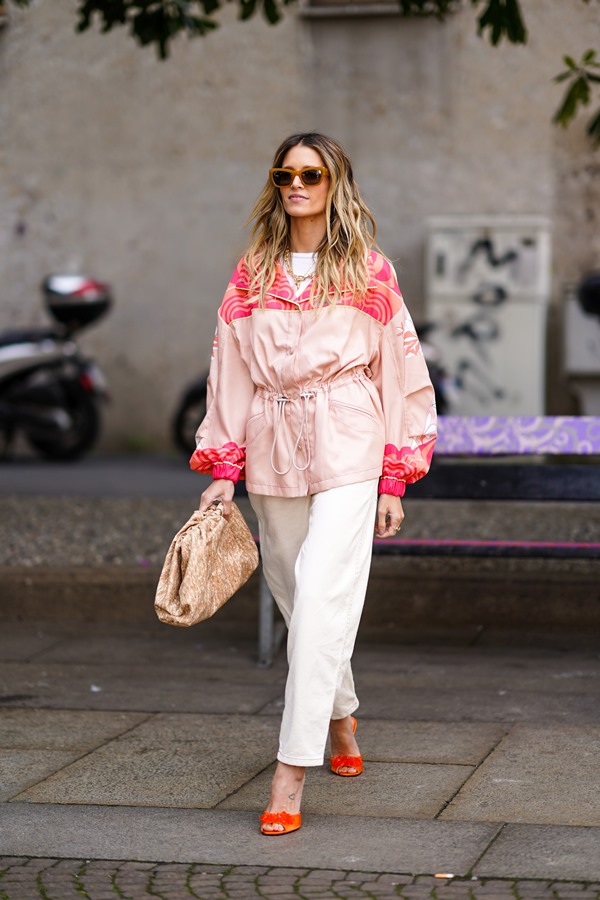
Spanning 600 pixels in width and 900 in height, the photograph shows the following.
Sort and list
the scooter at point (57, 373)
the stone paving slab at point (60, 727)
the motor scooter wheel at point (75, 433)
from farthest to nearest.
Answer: the motor scooter wheel at point (75, 433), the scooter at point (57, 373), the stone paving slab at point (60, 727)

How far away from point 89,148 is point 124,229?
0.76m

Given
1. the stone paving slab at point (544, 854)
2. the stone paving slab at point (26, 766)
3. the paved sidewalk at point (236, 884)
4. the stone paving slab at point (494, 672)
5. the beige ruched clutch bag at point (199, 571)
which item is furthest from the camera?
the stone paving slab at point (494, 672)

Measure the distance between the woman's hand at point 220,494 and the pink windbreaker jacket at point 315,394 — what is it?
2 centimetres

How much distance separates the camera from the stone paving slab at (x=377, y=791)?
411cm

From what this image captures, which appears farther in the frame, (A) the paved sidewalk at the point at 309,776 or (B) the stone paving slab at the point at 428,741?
(B) the stone paving slab at the point at 428,741

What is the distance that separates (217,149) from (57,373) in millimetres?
2514

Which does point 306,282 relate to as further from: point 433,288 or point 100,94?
point 100,94

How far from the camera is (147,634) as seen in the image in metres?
6.71

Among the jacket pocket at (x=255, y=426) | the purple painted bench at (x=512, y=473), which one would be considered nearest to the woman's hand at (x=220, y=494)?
the jacket pocket at (x=255, y=426)

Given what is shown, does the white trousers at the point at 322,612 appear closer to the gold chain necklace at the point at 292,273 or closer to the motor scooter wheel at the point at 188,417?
the gold chain necklace at the point at 292,273

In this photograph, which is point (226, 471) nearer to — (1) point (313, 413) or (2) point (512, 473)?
(1) point (313, 413)

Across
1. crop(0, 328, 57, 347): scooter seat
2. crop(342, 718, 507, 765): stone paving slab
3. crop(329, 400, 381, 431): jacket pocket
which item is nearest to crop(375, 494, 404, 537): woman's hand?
crop(329, 400, 381, 431): jacket pocket

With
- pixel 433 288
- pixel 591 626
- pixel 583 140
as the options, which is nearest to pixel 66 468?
pixel 433 288

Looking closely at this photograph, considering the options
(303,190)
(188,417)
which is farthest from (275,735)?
(188,417)
